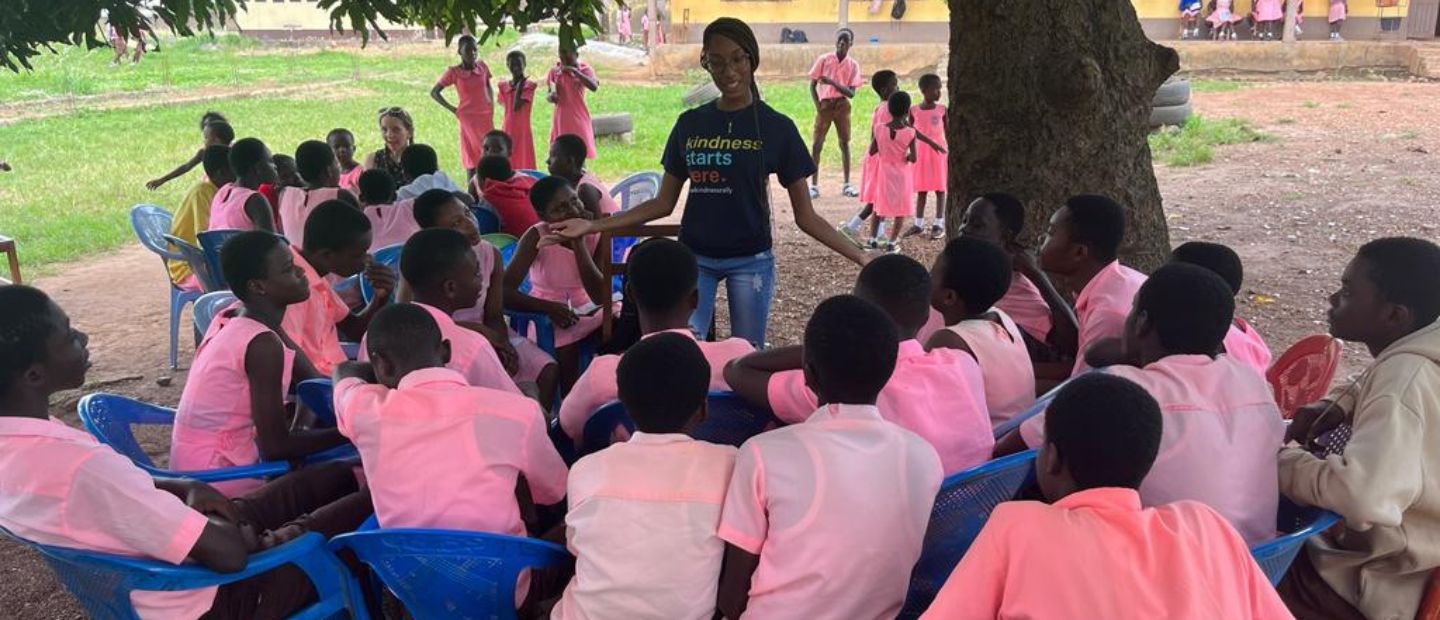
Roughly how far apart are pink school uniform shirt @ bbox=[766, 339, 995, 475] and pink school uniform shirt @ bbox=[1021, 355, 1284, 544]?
30cm

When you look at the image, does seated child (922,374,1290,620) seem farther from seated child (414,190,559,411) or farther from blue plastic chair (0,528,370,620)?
seated child (414,190,559,411)

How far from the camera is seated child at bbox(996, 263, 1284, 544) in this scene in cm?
203

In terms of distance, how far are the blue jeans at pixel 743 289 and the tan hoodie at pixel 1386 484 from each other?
2138mm

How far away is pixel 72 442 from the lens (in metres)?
2.02

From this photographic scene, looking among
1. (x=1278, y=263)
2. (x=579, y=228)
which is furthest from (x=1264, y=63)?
(x=579, y=228)

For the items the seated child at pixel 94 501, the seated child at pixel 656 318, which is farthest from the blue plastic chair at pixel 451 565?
the seated child at pixel 656 318

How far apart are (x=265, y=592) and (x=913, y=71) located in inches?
841

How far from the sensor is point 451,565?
2.04 m

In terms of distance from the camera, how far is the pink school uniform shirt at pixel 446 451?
7.29ft

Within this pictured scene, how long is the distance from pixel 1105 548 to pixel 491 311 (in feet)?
9.08

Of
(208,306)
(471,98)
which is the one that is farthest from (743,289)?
(471,98)

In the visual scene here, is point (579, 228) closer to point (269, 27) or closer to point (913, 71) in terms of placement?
point (913, 71)

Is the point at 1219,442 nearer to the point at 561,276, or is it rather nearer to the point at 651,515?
the point at 651,515

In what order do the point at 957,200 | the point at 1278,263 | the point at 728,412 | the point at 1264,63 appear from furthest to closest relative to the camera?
1. the point at 1264,63
2. the point at 1278,263
3. the point at 957,200
4. the point at 728,412
